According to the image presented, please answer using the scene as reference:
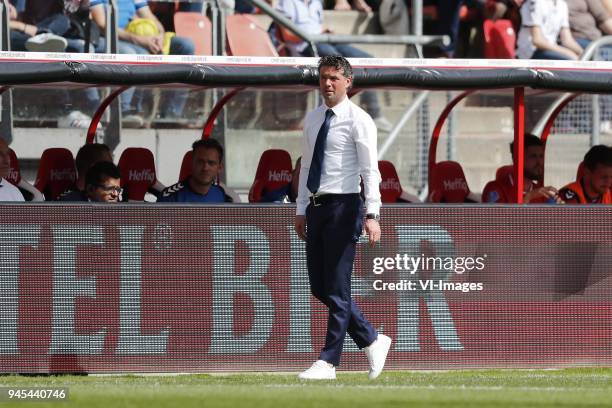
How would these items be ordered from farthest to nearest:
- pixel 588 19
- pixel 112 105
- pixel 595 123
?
pixel 588 19, pixel 595 123, pixel 112 105

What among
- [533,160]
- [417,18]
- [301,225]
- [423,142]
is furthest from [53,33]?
[301,225]

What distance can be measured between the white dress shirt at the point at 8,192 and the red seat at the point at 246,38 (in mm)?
6150

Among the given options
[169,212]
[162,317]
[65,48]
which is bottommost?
[162,317]

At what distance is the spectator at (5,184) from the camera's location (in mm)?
12000

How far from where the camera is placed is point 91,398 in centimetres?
865

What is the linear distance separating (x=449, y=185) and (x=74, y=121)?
4483 mm

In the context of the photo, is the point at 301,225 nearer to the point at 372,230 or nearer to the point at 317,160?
the point at 317,160

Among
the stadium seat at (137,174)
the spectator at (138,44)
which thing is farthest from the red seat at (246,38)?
the stadium seat at (137,174)

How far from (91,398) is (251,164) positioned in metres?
8.62

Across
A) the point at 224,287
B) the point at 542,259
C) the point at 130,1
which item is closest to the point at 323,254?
the point at 224,287

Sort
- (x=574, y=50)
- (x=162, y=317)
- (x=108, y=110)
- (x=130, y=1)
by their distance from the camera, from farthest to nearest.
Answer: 1. (x=574, y=50)
2. (x=130, y=1)
3. (x=108, y=110)
4. (x=162, y=317)

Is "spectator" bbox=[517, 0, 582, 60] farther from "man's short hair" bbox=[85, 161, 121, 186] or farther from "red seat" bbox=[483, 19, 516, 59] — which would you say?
"man's short hair" bbox=[85, 161, 121, 186]

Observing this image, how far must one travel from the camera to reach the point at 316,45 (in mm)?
18703

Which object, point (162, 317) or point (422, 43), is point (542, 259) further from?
point (422, 43)
